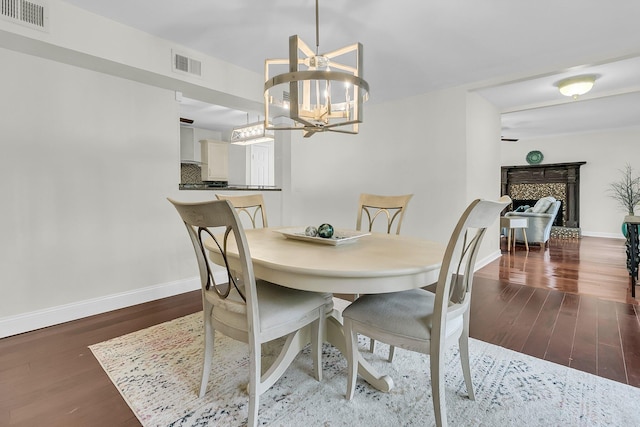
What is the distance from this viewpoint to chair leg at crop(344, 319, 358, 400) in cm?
144

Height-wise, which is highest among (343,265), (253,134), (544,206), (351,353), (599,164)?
(253,134)

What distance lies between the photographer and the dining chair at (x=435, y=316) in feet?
3.89

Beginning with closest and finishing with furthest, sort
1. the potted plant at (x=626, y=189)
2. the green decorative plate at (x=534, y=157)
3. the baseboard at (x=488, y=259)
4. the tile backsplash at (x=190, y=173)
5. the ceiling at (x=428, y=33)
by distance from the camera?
1. the ceiling at (x=428, y=33)
2. the baseboard at (x=488, y=259)
3. the tile backsplash at (x=190, y=173)
4. the potted plant at (x=626, y=189)
5. the green decorative plate at (x=534, y=157)

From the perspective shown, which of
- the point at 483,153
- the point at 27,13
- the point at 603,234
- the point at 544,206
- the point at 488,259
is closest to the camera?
the point at 27,13

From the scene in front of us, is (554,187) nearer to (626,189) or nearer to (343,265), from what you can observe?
(626,189)

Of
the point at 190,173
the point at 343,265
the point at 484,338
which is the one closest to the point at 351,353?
the point at 343,265

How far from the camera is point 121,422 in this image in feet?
4.43

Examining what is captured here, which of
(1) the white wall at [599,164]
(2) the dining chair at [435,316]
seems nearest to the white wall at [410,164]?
(2) the dining chair at [435,316]

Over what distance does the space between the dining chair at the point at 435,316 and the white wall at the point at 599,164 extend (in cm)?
761

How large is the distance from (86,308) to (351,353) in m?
2.24

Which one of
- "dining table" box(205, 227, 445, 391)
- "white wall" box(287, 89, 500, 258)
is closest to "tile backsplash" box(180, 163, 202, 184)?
"white wall" box(287, 89, 500, 258)

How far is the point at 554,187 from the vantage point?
7426mm

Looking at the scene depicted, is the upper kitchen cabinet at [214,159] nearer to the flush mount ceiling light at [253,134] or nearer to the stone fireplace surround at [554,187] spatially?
the flush mount ceiling light at [253,134]

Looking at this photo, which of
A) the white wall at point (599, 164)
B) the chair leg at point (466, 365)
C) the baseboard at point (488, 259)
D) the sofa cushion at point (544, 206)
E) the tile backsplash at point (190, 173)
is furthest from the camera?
the white wall at point (599, 164)
